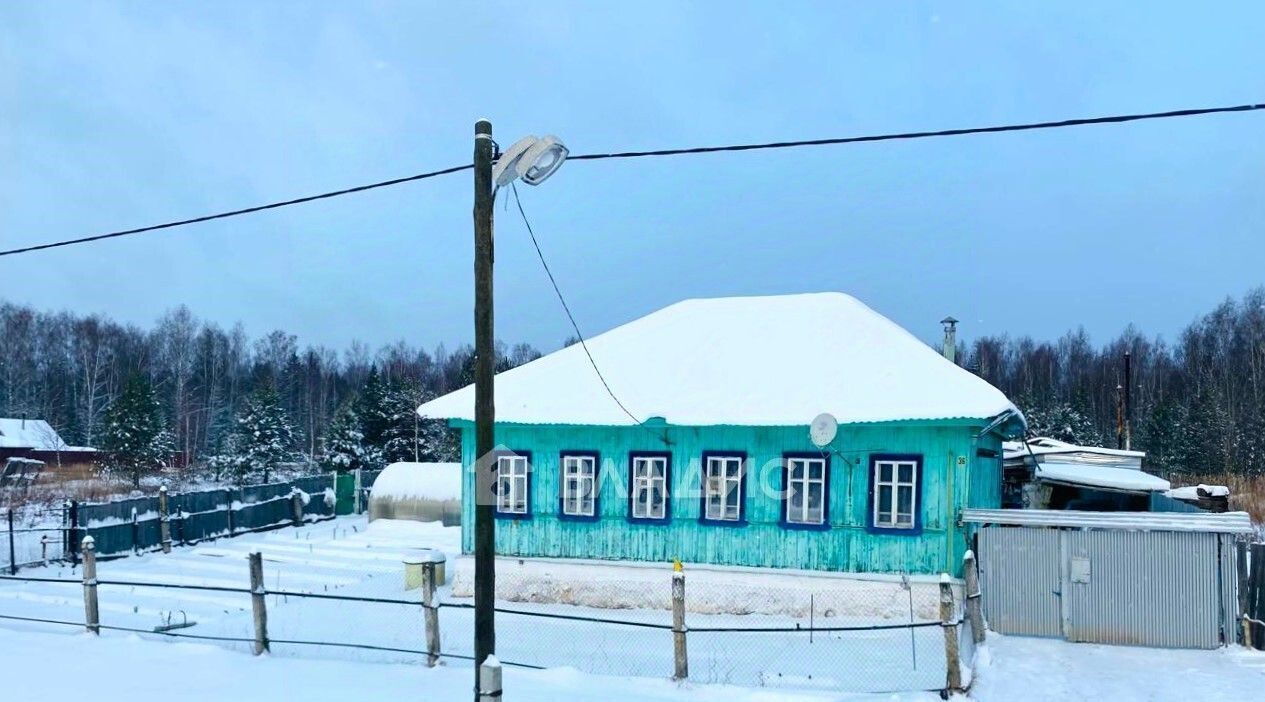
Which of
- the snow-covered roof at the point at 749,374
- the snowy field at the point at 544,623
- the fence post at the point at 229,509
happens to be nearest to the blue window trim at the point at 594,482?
the snow-covered roof at the point at 749,374

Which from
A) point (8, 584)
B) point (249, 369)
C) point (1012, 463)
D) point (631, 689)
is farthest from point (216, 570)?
point (249, 369)

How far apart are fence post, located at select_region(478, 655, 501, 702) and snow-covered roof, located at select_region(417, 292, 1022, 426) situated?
828 cm

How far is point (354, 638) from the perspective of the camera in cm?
1312

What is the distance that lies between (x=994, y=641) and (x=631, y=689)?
5641 mm

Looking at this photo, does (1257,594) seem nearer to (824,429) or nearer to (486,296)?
(824,429)

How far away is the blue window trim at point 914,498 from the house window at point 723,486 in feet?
6.79

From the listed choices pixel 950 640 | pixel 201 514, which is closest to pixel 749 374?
pixel 950 640

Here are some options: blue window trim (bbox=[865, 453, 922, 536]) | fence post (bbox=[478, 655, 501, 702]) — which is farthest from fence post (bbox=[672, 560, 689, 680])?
blue window trim (bbox=[865, 453, 922, 536])

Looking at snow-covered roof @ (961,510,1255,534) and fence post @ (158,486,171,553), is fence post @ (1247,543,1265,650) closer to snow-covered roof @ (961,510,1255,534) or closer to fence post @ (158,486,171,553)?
snow-covered roof @ (961,510,1255,534)

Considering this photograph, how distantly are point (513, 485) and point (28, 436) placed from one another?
2109 inches

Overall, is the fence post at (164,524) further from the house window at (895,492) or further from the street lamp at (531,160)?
the street lamp at (531,160)

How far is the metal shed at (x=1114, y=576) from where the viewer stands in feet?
39.8

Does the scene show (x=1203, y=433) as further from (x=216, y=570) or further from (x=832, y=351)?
(x=216, y=570)

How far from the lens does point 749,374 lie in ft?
53.2
